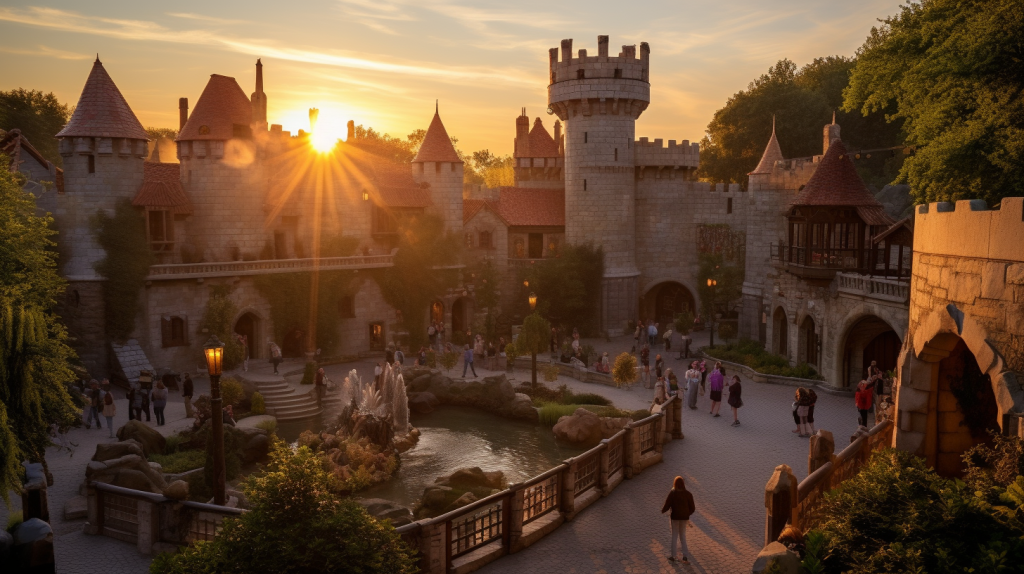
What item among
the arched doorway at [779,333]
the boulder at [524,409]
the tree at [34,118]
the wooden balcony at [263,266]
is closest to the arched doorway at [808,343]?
the arched doorway at [779,333]

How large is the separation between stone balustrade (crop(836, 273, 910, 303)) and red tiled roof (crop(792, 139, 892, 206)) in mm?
2580

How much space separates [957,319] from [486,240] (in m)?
36.6

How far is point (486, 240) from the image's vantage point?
45688 mm

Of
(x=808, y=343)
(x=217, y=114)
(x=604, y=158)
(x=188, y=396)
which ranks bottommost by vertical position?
(x=188, y=396)

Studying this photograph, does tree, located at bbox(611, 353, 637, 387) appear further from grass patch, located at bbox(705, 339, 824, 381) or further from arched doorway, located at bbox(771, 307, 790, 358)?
arched doorway, located at bbox(771, 307, 790, 358)

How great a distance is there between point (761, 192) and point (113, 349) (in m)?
28.8

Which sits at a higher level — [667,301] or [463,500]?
[667,301]

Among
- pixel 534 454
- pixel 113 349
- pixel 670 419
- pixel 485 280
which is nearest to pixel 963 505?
pixel 670 419

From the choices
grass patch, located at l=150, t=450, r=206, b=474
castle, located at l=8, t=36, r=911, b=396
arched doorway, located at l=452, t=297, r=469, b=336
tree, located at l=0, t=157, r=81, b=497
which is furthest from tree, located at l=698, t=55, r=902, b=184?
tree, located at l=0, t=157, r=81, b=497

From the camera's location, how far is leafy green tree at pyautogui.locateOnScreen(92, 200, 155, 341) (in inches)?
1253

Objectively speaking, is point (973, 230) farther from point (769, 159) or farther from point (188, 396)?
point (769, 159)

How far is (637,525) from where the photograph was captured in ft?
50.0

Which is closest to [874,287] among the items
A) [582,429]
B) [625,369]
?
[625,369]

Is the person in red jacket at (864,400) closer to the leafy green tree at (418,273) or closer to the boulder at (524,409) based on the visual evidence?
the boulder at (524,409)
